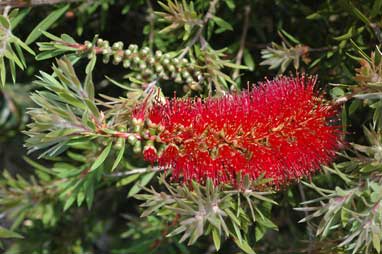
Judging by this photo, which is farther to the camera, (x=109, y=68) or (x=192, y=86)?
(x=109, y=68)

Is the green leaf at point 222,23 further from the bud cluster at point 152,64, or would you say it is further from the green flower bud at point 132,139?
the green flower bud at point 132,139

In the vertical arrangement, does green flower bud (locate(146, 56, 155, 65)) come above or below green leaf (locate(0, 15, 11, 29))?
below

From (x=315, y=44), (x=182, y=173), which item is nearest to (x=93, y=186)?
(x=182, y=173)

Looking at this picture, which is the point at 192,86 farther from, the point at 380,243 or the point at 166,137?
the point at 380,243

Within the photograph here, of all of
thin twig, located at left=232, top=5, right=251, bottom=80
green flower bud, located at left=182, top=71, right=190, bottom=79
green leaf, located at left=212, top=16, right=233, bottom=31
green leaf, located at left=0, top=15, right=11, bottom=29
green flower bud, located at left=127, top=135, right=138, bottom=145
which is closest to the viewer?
green flower bud, located at left=127, top=135, right=138, bottom=145

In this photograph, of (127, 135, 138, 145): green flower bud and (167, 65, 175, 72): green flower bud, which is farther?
(167, 65, 175, 72): green flower bud

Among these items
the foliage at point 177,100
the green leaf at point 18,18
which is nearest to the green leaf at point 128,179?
the foliage at point 177,100

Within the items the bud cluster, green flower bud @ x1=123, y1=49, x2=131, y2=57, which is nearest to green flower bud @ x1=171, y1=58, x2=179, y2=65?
the bud cluster

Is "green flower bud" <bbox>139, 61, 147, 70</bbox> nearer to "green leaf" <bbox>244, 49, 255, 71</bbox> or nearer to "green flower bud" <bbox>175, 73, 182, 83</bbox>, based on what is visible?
"green flower bud" <bbox>175, 73, 182, 83</bbox>

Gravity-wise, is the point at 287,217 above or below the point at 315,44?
below
